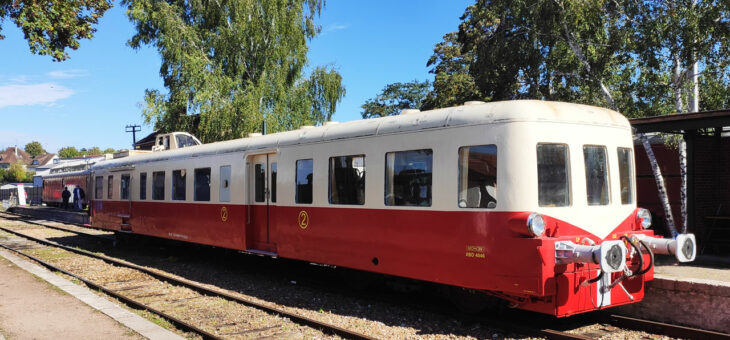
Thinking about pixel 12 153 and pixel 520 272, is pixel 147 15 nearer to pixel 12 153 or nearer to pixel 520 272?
pixel 520 272

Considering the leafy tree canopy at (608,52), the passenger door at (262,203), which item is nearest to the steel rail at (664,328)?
the passenger door at (262,203)

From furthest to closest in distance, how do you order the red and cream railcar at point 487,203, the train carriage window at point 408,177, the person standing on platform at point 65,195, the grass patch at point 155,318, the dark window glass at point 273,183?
1. the person standing on platform at point 65,195
2. the dark window glass at point 273,183
3. the grass patch at point 155,318
4. the train carriage window at point 408,177
5. the red and cream railcar at point 487,203

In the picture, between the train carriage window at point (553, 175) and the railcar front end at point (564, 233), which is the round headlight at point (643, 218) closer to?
the railcar front end at point (564, 233)

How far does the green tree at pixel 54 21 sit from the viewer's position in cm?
1183

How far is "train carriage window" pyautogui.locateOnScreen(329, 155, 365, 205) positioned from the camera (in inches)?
331

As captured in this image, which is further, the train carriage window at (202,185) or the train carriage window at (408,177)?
the train carriage window at (202,185)

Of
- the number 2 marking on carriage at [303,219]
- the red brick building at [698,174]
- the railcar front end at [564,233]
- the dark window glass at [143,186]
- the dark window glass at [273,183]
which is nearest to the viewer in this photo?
the railcar front end at [564,233]

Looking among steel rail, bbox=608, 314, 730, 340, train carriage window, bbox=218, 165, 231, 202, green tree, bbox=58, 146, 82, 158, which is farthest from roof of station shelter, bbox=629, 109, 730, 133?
green tree, bbox=58, 146, 82, 158

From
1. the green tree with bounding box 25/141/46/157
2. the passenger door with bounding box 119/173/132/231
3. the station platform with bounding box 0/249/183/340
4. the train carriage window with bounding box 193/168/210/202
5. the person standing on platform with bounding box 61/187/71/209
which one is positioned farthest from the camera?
the green tree with bounding box 25/141/46/157

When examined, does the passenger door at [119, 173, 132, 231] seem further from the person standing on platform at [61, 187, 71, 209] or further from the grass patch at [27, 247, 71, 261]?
the person standing on platform at [61, 187, 71, 209]

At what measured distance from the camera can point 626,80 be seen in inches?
627

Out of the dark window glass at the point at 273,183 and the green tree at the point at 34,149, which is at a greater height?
the green tree at the point at 34,149

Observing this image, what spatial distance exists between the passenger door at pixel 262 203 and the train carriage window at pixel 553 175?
5.31m

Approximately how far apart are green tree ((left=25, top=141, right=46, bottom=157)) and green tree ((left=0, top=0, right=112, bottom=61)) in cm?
16252
